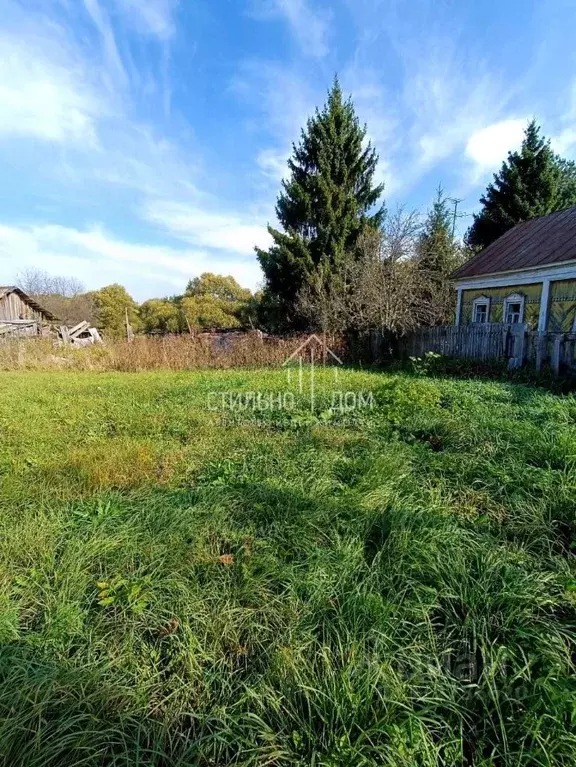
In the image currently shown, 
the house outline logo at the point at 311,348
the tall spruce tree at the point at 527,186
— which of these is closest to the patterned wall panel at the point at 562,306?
the house outline logo at the point at 311,348

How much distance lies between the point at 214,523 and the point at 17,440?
121 inches

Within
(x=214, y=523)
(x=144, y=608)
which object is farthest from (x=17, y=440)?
(x=144, y=608)

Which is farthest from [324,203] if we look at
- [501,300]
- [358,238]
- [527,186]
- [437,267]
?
[527,186]

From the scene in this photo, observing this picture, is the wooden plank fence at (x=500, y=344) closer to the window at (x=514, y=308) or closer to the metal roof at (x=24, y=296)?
the window at (x=514, y=308)

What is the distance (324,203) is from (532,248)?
26.2 ft

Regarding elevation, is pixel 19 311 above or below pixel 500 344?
above

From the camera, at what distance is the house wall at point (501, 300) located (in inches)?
408

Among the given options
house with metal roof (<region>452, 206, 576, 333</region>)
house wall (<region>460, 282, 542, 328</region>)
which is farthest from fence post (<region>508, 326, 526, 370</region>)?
house wall (<region>460, 282, 542, 328</region>)

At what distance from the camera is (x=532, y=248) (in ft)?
35.6

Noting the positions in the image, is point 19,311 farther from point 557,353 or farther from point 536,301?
point 557,353

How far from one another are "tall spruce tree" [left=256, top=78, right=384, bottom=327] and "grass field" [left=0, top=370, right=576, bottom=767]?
12773 mm

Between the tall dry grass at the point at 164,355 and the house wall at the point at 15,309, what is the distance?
459 inches

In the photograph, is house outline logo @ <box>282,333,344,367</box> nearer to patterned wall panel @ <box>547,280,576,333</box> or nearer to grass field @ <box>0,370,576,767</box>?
patterned wall panel @ <box>547,280,576,333</box>

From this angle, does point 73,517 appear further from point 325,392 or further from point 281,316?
point 281,316
